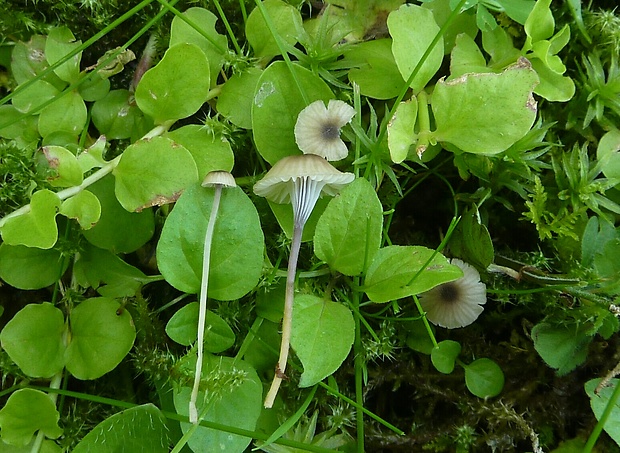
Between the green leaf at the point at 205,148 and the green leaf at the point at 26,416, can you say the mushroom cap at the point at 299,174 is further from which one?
the green leaf at the point at 26,416

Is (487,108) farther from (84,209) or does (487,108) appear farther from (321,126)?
(84,209)

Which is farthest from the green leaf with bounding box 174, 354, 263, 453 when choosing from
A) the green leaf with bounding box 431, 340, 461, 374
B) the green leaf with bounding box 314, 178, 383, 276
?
the green leaf with bounding box 431, 340, 461, 374

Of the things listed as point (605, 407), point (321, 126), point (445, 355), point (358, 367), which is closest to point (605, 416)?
point (605, 407)

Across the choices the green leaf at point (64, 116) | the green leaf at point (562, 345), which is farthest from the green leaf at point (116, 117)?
the green leaf at point (562, 345)

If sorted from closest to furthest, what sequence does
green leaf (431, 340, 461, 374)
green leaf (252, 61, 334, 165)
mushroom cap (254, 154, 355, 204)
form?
mushroom cap (254, 154, 355, 204), green leaf (252, 61, 334, 165), green leaf (431, 340, 461, 374)

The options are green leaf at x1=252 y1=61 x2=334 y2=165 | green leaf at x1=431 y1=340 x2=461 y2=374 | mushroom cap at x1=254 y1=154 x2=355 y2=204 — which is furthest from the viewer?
green leaf at x1=431 y1=340 x2=461 y2=374

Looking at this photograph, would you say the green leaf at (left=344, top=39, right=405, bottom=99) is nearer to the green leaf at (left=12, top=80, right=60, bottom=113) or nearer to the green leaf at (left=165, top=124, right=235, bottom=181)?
the green leaf at (left=165, top=124, right=235, bottom=181)
